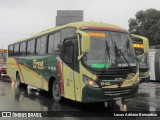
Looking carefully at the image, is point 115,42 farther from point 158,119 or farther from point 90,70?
point 158,119

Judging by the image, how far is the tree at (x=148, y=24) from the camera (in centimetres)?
4588

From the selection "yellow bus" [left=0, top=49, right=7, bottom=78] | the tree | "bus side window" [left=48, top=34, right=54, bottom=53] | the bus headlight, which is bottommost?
"yellow bus" [left=0, top=49, right=7, bottom=78]

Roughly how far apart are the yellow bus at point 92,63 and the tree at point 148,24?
34530 millimetres

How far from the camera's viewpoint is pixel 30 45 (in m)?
17.1

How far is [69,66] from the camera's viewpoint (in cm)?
1135

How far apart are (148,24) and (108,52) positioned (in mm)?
37800

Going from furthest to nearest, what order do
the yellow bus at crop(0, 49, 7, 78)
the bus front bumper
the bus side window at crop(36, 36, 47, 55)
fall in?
the yellow bus at crop(0, 49, 7, 78) < the bus side window at crop(36, 36, 47, 55) < the bus front bumper

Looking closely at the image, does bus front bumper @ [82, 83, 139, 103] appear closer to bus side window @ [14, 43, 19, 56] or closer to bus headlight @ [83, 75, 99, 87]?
bus headlight @ [83, 75, 99, 87]

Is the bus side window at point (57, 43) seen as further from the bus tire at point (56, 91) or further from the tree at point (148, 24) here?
the tree at point (148, 24)

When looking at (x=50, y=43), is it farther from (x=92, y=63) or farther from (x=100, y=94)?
(x=100, y=94)

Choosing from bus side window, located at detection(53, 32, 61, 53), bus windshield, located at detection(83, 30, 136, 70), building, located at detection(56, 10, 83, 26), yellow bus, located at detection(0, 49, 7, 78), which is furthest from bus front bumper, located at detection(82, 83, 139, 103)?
building, located at detection(56, 10, 83, 26)

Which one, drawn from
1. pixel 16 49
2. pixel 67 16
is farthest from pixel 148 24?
pixel 16 49

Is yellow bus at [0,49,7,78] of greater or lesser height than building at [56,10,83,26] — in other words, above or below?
below

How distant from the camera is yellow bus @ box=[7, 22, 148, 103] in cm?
1026
